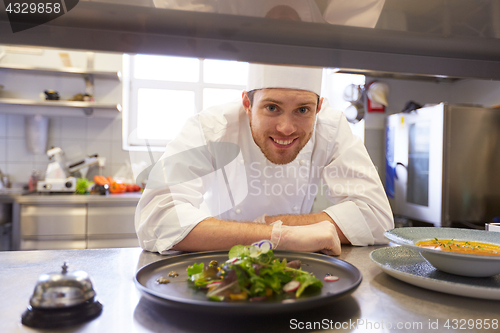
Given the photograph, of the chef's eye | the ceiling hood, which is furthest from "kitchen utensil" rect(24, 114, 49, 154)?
the ceiling hood

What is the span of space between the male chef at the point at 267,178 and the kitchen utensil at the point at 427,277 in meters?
0.15

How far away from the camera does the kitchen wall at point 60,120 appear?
2830 mm

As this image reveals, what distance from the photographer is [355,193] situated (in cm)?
121

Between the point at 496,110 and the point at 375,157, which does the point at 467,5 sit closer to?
the point at 496,110

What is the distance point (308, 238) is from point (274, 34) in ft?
1.71

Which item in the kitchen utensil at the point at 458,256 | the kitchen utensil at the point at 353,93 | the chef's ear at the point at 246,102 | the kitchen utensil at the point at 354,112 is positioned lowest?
the kitchen utensil at the point at 458,256

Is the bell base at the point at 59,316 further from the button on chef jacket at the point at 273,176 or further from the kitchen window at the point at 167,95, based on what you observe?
the kitchen window at the point at 167,95

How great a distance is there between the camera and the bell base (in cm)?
46

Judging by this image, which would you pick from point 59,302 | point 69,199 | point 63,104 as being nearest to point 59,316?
point 59,302

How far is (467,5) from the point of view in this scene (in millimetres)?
514

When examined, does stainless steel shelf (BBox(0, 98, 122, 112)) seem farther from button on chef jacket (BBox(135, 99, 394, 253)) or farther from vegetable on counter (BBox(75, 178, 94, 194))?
button on chef jacket (BBox(135, 99, 394, 253))

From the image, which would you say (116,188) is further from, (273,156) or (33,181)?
(273,156)

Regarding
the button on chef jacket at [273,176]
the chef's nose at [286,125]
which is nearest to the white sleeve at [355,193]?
the button on chef jacket at [273,176]

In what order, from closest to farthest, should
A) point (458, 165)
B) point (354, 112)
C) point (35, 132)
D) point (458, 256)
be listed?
point (458, 256), point (458, 165), point (35, 132), point (354, 112)
